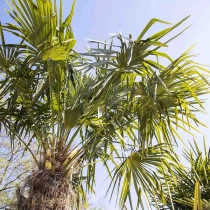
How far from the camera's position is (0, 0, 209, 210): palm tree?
8.95 feet

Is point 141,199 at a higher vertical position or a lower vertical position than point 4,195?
lower

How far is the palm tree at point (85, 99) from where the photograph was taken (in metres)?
2.73

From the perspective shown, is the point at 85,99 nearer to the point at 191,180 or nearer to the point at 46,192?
the point at 46,192

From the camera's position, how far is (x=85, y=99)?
2990 millimetres

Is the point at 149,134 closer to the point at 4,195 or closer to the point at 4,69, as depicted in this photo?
the point at 4,69

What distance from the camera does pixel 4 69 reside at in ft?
9.92

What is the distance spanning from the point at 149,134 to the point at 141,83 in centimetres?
55

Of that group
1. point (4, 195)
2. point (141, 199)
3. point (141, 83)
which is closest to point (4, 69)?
point (141, 83)

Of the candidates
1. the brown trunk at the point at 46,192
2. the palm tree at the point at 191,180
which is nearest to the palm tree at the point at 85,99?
the brown trunk at the point at 46,192

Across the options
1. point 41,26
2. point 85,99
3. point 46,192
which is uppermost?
point 41,26

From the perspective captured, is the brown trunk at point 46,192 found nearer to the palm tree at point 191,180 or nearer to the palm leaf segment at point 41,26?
the palm leaf segment at point 41,26

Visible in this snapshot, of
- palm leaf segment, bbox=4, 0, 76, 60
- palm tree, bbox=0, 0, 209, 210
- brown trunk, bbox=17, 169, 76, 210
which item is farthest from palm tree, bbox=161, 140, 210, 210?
palm leaf segment, bbox=4, 0, 76, 60

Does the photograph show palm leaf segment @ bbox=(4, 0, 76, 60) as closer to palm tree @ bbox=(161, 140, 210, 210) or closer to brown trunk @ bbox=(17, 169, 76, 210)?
brown trunk @ bbox=(17, 169, 76, 210)

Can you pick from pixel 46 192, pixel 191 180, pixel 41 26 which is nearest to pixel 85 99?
pixel 41 26
